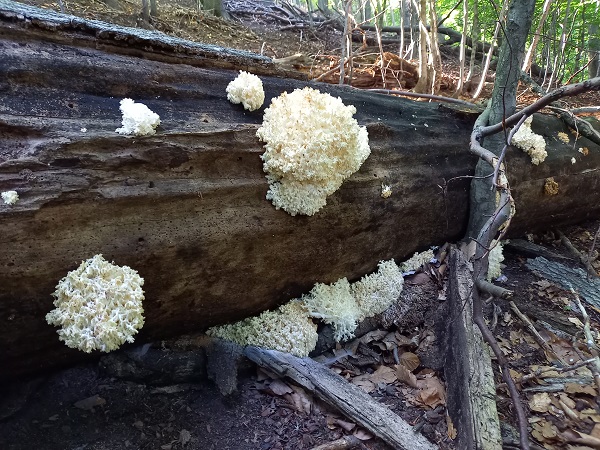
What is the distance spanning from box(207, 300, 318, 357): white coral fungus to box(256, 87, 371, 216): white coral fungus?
84cm

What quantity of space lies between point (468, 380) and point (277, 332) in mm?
1362

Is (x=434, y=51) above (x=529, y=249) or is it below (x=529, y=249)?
above

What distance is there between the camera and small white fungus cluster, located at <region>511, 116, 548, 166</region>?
436cm

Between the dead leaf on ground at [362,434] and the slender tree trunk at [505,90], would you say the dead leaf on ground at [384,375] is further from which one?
the slender tree trunk at [505,90]

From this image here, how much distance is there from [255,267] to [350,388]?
106cm

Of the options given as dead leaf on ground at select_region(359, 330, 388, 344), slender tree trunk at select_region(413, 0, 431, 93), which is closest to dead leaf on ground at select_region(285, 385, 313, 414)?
dead leaf on ground at select_region(359, 330, 388, 344)

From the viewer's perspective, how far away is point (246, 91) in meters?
2.89

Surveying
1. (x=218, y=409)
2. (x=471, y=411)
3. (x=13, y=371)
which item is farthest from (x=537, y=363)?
(x=13, y=371)

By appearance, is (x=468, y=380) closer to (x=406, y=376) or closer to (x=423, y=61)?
(x=406, y=376)

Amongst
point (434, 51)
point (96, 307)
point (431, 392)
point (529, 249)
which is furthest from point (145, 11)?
point (431, 392)

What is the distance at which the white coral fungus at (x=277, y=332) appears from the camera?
302 centimetres

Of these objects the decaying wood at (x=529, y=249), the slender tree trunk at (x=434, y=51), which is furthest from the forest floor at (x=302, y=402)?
the slender tree trunk at (x=434, y=51)

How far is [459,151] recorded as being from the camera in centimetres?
416

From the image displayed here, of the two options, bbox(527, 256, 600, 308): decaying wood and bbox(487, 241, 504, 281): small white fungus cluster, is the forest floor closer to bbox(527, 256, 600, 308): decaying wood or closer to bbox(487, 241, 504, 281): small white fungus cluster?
bbox(527, 256, 600, 308): decaying wood
